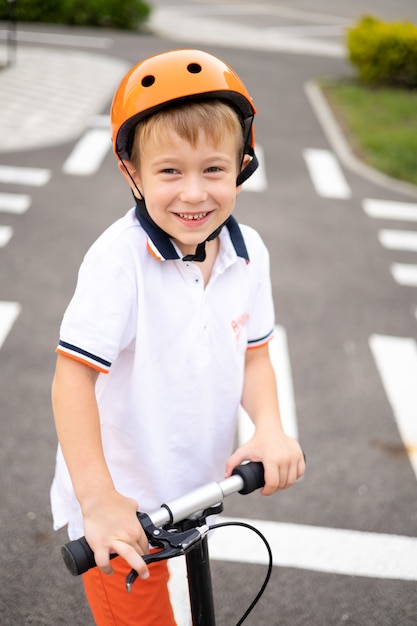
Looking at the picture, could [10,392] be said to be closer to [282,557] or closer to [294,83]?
[282,557]

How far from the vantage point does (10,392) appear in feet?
14.9

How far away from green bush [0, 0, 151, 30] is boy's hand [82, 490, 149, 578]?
1729 centimetres

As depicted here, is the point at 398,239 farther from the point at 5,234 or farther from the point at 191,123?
the point at 191,123

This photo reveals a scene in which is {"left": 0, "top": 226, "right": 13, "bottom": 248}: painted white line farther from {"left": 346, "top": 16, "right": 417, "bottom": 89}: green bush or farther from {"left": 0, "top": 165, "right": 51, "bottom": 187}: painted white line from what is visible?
{"left": 346, "top": 16, "right": 417, "bottom": 89}: green bush

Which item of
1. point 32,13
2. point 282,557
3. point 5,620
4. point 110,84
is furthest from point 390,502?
point 32,13

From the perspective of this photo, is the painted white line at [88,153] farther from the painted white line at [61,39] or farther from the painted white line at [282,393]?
the painted white line at [61,39]

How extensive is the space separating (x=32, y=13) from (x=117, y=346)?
679 inches

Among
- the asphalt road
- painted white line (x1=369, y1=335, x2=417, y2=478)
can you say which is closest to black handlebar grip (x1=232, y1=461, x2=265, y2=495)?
the asphalt road

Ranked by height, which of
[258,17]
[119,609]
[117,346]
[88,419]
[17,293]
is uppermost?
[117,346]

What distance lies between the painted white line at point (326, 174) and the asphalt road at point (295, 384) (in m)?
0.10

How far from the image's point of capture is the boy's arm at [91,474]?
149cm

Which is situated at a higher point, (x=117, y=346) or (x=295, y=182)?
(x=117, y=346)

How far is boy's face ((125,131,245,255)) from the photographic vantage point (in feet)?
5.57

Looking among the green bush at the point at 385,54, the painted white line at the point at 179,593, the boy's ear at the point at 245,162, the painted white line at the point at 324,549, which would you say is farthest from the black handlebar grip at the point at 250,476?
the green bush at the point at 385,54
